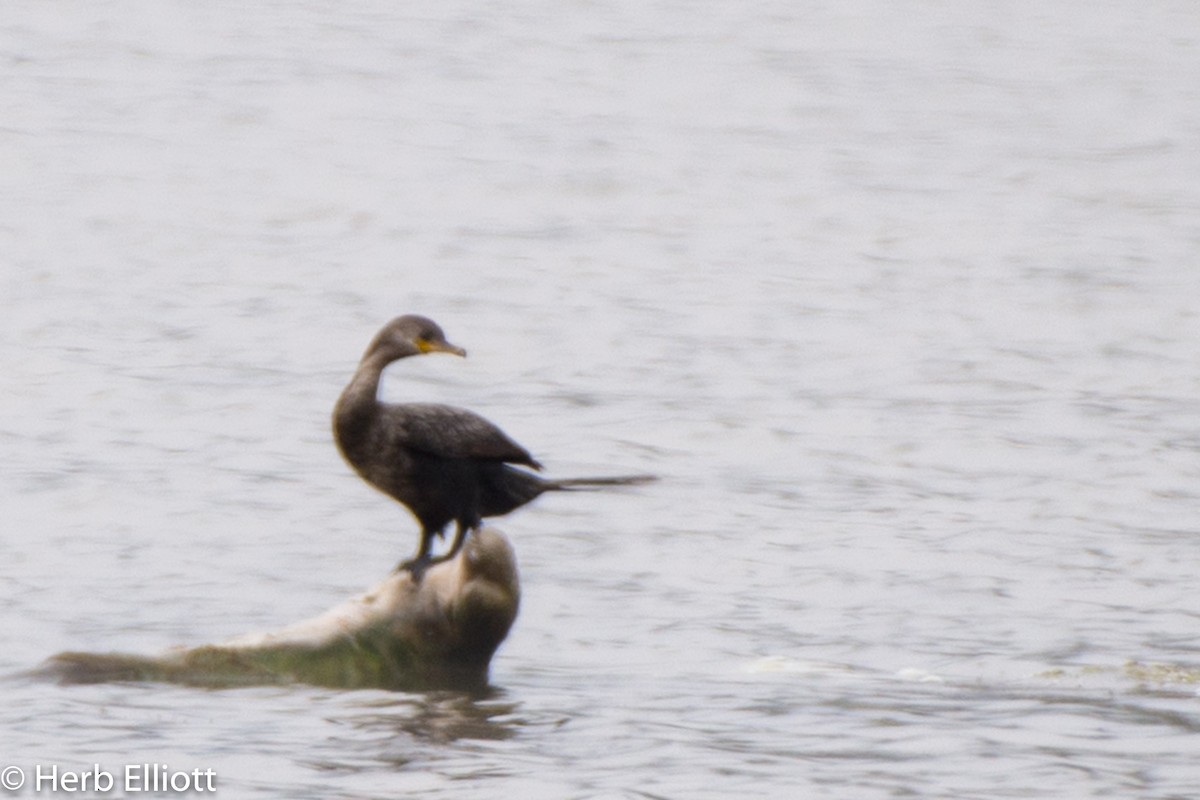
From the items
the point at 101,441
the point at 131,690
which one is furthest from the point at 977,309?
the point at 131,690

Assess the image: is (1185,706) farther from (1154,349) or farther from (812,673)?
Answer: (1154,349)

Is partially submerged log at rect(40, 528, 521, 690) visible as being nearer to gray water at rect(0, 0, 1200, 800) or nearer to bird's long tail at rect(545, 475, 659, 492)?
gray water at rect(0, 0, 1200, 800)

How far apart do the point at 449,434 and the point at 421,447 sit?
4.0 inches

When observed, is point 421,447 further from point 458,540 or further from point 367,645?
point 367,645

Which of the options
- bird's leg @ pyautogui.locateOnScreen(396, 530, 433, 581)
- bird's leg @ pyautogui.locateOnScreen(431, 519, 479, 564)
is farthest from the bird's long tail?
bird's leg @ pyautogui.locateOnScreen(396, 530, 433, 581)

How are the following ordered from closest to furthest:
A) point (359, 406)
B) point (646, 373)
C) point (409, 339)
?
1. point (359, 406)
2. point (409, 339)
3. point (646, 373)

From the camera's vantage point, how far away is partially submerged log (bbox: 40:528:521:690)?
7.64 meters

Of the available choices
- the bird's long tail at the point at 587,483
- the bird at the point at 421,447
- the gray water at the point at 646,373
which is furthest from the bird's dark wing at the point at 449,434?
the gray water at the point at 646,373

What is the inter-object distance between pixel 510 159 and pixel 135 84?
505 cm

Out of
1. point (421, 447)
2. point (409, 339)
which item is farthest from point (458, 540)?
point (409, 339)

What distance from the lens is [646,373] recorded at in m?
14.9

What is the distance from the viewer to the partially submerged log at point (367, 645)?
7.64 meters

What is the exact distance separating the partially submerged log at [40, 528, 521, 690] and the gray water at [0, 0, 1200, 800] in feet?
0.33

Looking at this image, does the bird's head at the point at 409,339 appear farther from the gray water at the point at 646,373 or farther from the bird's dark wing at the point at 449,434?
the gray water at the point at 646,373
